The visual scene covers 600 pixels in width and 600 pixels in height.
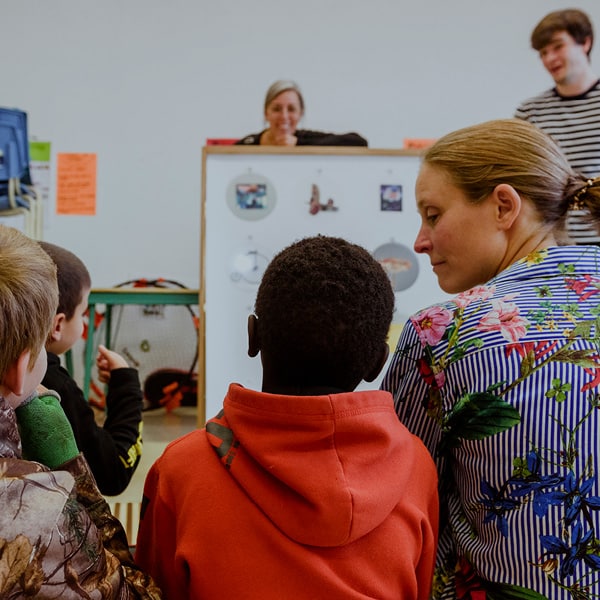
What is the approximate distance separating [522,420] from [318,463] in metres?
0.25

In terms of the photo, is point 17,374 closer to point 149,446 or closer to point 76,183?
point 149,446

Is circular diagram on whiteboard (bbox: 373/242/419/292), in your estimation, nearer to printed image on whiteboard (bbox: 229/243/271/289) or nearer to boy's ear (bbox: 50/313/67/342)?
printed image on whiteboard (bbox: 229/243/271/289)

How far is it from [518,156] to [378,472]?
0.49 metres

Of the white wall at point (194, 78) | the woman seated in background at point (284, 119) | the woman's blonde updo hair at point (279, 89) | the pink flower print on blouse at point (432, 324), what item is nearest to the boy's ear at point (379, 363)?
the pink flower print on blouse at point (432, 324)

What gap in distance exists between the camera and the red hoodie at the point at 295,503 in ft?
2.32

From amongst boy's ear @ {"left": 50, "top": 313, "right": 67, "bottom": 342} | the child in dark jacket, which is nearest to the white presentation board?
the child in dark jacket

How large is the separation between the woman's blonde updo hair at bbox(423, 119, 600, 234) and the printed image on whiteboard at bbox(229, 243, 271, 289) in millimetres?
1739

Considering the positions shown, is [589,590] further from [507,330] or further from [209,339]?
[209,339]

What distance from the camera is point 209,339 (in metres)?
2.66

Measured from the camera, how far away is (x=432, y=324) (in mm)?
886

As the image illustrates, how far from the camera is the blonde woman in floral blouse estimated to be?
79 cm

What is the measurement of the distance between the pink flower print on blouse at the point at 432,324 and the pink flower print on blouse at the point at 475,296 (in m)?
0.02

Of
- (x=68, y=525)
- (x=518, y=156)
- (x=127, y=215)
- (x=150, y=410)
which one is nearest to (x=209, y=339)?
(x=150, y=410)

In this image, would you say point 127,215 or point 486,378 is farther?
point 127,215
